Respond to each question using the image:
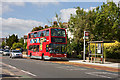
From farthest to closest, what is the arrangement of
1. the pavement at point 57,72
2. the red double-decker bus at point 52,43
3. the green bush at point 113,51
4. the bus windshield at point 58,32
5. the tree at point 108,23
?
the tree at point 108,23 < the red double-decker bus at point 52,43 < the bus windshield at point 58,32 < the green bush at point 113,51 < the pavement at point 57,72

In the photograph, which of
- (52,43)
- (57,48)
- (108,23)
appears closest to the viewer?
Result: (52,43)

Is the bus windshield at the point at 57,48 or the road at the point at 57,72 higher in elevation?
the bus windshield at the point at 57,48

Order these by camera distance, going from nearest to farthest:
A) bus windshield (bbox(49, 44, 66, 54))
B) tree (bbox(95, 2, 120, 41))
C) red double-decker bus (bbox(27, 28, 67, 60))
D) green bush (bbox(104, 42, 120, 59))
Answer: green bush (bbox(104, 42, 120, 59)), red double-decker bus (bbox(27, 28, 67, 60)), bus windshield (bbox(49, 44, 66, 54)), tree (bbox(95, 2, 120, 41))

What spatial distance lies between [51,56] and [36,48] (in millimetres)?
5026

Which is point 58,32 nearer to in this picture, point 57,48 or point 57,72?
point 57,48

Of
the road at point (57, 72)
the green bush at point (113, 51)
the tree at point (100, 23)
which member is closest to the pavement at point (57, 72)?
the road at point (57, 72)

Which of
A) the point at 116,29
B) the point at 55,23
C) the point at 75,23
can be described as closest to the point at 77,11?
the point at 75,23

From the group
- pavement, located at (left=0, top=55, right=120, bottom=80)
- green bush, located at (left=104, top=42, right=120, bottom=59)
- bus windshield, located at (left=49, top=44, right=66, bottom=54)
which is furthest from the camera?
bus windshield, located at (left=49, top=44, right=66, bottom=54)

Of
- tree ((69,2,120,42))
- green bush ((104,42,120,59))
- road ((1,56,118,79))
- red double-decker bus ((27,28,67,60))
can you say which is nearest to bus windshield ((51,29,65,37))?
red double-decker bus ((27,28,67,60))

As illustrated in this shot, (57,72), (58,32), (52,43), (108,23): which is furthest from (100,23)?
(57,72)

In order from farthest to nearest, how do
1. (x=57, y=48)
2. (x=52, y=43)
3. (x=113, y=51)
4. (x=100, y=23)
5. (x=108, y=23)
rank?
(x=108, y=23) → (x=100, y=23) → (x=57, y=48) → (x=52, y=43) → (x=113, y=51)

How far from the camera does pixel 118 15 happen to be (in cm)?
3381

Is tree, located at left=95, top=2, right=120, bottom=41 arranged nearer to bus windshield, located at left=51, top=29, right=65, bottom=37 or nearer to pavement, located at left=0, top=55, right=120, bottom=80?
bus windshield, located at left=51, top=29, right=65, bottom=37

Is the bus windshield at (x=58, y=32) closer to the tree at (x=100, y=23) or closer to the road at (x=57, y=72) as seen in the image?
the tree at (x=100, y=23)
